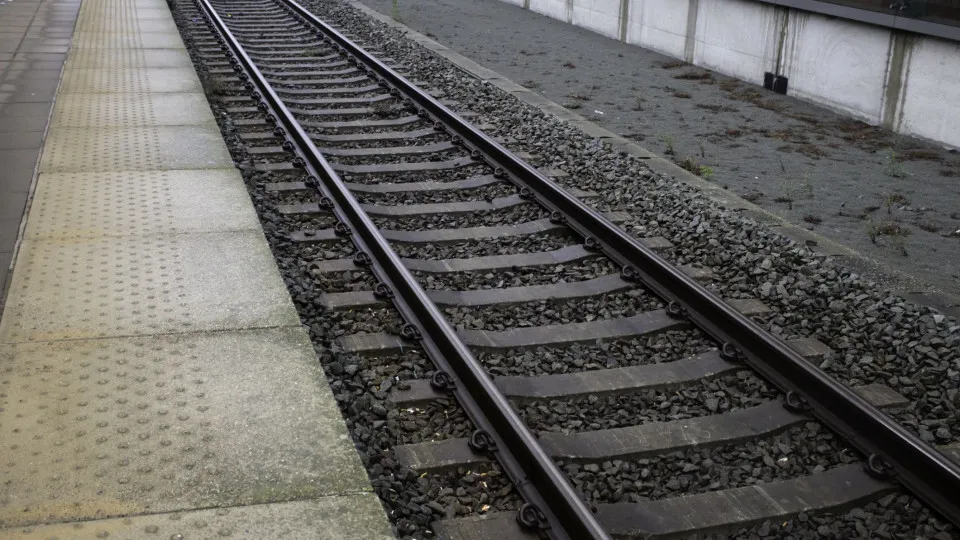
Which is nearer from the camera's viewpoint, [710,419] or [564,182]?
[710,419]

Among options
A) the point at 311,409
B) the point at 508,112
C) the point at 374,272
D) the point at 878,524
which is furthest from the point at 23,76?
the point at 878,524

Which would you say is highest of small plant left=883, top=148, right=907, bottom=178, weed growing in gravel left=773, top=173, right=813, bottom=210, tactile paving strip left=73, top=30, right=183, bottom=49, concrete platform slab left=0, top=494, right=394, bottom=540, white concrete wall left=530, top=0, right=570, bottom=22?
white concrete wall left=530, top=0, right=570, bottom=22

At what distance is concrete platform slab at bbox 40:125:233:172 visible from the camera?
333 inches

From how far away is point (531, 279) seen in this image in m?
6.46

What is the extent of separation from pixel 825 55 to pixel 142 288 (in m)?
9.47

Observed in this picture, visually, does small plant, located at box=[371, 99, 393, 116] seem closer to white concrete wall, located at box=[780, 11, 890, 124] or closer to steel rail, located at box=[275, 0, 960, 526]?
steel rail, located at box=[275, 0, 960, 526]

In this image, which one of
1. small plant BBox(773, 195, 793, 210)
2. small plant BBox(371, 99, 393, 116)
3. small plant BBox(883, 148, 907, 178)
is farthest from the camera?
small plant BBox(371, 99, 393, 116)

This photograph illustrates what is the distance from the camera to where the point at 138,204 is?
290 inches

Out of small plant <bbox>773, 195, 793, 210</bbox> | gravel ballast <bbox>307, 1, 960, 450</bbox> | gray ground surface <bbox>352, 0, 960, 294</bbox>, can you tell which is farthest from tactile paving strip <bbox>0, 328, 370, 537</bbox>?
small plant <bbox>773, 195, 793, 210</bbox>

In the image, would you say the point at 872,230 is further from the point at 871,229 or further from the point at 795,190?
the point at 795,190

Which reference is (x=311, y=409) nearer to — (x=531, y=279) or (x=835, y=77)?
(x=531, y=279)

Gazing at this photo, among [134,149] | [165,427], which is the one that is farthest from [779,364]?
[134,149]

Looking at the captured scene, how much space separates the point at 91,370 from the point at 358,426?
4.46 ft

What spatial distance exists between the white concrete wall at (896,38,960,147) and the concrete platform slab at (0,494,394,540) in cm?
878
